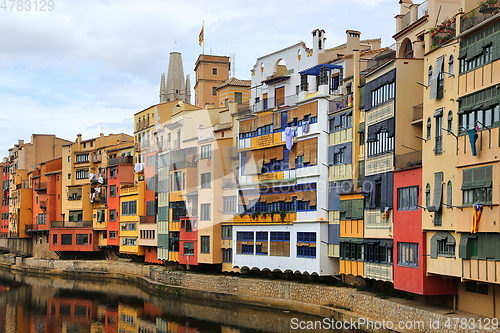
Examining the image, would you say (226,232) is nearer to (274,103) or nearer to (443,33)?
(274,103)

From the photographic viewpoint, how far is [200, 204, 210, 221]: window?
166 feet

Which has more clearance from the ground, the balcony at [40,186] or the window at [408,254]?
the balcony at [40,186]

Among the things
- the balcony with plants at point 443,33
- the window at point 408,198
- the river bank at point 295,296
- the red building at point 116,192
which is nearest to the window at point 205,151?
the river bank at point 295,296

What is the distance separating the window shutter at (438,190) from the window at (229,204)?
2316 cm

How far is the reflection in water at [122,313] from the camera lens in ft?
132

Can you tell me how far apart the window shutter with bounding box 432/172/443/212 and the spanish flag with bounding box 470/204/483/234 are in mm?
2661

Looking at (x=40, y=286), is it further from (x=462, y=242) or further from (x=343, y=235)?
(x=462, y=242)

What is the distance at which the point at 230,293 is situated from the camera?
45.8 m

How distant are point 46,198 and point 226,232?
49689 mm

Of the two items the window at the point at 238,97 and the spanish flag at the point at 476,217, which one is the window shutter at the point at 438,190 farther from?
the window at the point at 238,97

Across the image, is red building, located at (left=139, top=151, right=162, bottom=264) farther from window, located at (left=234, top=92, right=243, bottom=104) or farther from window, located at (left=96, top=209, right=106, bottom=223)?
window, located at (left=96, top=209, right=106, bottom=223)

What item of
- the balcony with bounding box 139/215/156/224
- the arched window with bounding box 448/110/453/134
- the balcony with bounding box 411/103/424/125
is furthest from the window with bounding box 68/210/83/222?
the arched window with bounding box 448/110/453/134

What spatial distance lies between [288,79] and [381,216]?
783 inches

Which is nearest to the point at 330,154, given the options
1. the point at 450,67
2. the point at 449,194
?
the point at 450,67
